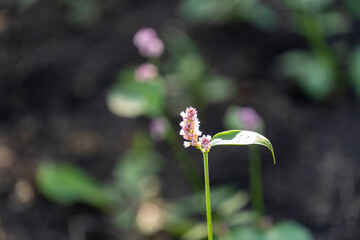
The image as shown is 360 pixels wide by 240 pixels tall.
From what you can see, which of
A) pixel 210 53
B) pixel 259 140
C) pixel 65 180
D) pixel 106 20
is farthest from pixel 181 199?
pixel 106 20

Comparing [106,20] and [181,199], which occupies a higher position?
[106,20]

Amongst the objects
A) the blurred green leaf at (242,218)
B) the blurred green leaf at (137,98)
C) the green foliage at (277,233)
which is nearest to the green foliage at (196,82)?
the blurred green leaf at (137,98)

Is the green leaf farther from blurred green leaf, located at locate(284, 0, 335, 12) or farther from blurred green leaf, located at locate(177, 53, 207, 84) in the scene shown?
blurred green leaf, located at locate(284, 0, 335, 12)

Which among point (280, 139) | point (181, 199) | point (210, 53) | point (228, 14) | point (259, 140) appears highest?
point (228, 14)

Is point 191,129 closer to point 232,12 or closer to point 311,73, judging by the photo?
point 311,73

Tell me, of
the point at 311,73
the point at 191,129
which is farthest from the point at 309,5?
the point at 191,129

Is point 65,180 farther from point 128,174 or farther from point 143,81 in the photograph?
point 143,81
